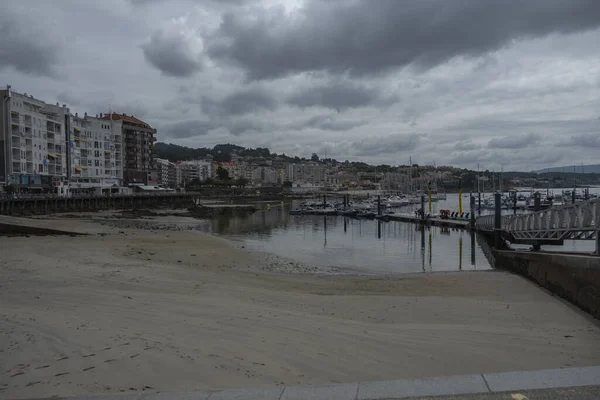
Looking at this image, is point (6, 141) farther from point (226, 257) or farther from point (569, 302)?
point (569, 302)

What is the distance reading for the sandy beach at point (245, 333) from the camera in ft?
19.0

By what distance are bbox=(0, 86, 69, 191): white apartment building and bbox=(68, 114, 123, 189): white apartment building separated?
4805 millimetres

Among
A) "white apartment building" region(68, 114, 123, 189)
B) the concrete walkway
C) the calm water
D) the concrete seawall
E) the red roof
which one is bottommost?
the calm water

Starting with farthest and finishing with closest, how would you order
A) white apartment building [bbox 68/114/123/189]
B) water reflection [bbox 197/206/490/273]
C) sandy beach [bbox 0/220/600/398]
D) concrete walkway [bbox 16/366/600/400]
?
white apartment building [bbox 68/114/123/189]
water reflection [bbox 197/206/490/273]
sandy beach [bbox 0/220/600/398]
concrete walkway [bbox 16/366/600/400]

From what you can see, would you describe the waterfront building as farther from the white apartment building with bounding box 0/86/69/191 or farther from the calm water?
the calm water

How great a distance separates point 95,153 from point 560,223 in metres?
106

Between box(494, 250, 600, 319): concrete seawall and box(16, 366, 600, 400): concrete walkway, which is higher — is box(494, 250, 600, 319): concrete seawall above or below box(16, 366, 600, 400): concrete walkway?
below

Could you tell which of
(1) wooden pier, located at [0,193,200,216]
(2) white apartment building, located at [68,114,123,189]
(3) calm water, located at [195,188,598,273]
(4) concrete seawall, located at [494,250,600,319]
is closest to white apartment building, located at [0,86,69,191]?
(2) white apartment building, located at [68,114,123,189]

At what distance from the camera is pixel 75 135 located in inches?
3863

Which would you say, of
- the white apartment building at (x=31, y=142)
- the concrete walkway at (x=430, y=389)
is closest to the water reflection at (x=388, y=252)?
the concrete walkway at (x=430, y=389)

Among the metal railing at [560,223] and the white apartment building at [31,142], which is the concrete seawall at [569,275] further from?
the white apartment building at [31,142]

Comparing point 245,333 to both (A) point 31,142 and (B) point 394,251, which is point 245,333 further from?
(A) point 31,142

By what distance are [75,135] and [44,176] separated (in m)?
18.3

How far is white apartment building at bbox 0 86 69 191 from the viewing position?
72.4 metres
